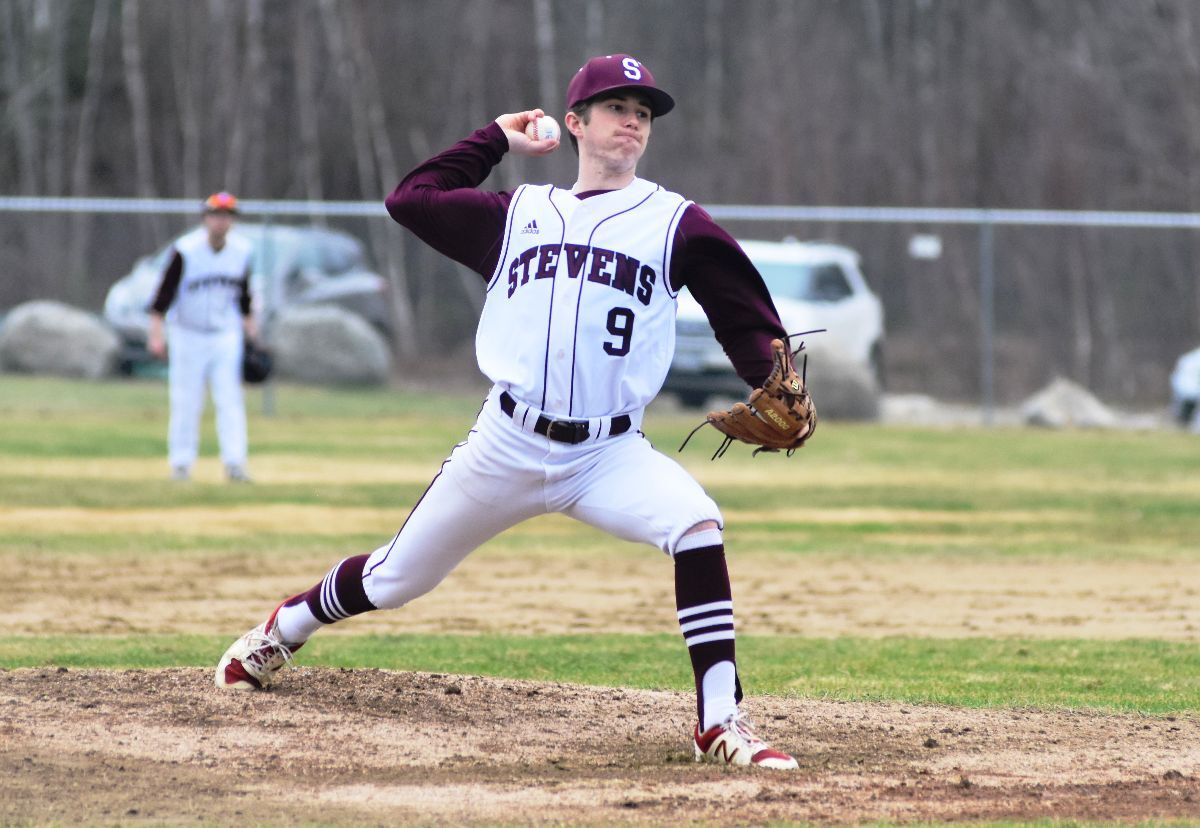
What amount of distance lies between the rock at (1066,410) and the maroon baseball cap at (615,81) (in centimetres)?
1608

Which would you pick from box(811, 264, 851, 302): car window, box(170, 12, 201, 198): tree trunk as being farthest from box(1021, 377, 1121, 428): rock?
box(170, 12, 201, 198): tree trunk

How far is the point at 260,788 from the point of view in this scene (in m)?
4.64

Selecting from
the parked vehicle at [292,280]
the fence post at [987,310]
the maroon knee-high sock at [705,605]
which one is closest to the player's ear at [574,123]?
the maroon knee-high sock at [705,605]

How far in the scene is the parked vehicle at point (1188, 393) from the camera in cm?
1964

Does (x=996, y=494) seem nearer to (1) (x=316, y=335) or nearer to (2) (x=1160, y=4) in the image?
(1) (x=316, y=335)

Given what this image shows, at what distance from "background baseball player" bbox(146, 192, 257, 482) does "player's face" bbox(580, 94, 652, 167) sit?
8330mm

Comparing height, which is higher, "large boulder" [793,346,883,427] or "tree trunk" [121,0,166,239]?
"tree trunk" [121,0,166,239]

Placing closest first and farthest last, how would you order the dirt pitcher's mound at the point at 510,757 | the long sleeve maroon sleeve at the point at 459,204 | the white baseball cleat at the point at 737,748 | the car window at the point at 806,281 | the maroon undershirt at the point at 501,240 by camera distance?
the dirt pitcher's mound at the point at 510,757 → the white baseball cleat at the point at 737,748 → the maroon undershirt at the point at 501,240 → the long sleeve maroon sleeve at the point at 459,204 → the car window at the point at 806,281

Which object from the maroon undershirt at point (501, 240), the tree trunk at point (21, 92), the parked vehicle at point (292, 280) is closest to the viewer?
the maroon undershirt at point (501, 240)

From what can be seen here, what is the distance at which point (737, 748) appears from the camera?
4.83 m

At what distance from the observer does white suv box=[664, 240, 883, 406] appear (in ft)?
63.6

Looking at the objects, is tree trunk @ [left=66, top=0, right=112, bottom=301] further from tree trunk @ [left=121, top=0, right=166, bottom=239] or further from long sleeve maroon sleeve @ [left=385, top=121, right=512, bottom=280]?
long sleeve maroon sleeve @ [left=385, top=121, right=512, bottom=280]

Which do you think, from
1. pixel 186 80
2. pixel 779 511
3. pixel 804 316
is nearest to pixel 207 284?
pixel 779 511

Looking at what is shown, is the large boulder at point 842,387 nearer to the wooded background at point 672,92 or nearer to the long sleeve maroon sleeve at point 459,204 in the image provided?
the wooded background at point 672,92
